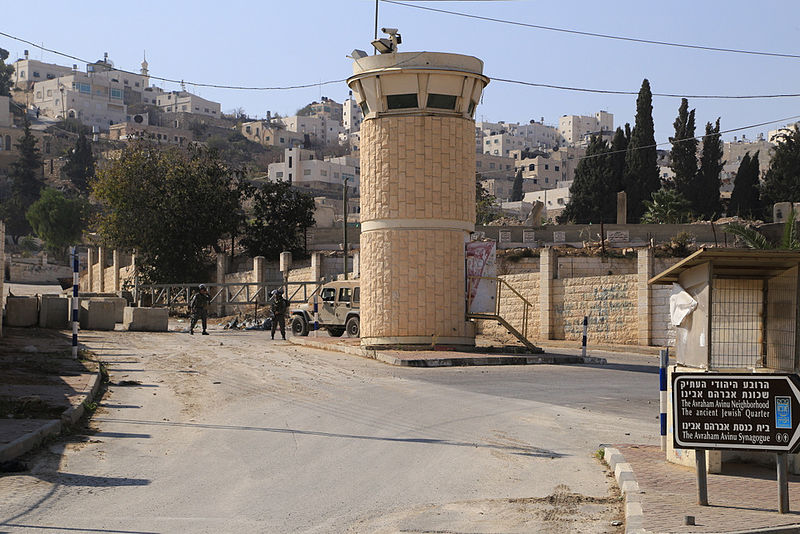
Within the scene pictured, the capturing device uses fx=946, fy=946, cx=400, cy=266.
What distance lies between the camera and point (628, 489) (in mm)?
8742

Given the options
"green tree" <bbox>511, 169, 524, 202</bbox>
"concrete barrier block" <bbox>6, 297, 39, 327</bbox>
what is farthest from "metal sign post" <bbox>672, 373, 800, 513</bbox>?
"green tree" <bbox>511, 169, 524, 202</bbox>

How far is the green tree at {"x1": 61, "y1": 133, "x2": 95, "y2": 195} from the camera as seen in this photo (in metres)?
153

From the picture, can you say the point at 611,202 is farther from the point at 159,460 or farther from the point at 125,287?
the point at 159,460

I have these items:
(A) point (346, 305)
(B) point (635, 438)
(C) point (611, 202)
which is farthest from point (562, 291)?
(C) point (611, 202)

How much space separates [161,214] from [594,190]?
37.8 m

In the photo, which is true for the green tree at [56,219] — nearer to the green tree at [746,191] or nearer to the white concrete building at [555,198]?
the white concrete building at [555,198]

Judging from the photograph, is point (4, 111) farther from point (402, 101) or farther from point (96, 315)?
point (402, 101)

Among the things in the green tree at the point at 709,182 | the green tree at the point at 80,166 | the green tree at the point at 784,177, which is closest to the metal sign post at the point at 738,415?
the green tree at the point at 784,177

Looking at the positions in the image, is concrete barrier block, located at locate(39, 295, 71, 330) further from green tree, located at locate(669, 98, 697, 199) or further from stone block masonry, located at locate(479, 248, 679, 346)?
green tree, located at locate(669, 98, 697, 199)

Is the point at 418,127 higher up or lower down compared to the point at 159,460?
higher up

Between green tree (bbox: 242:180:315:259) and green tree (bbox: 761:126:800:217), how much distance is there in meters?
34.3

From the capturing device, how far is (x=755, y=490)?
884 cm

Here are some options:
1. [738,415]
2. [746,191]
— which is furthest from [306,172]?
[738,415]

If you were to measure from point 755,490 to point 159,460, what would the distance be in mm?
6244
